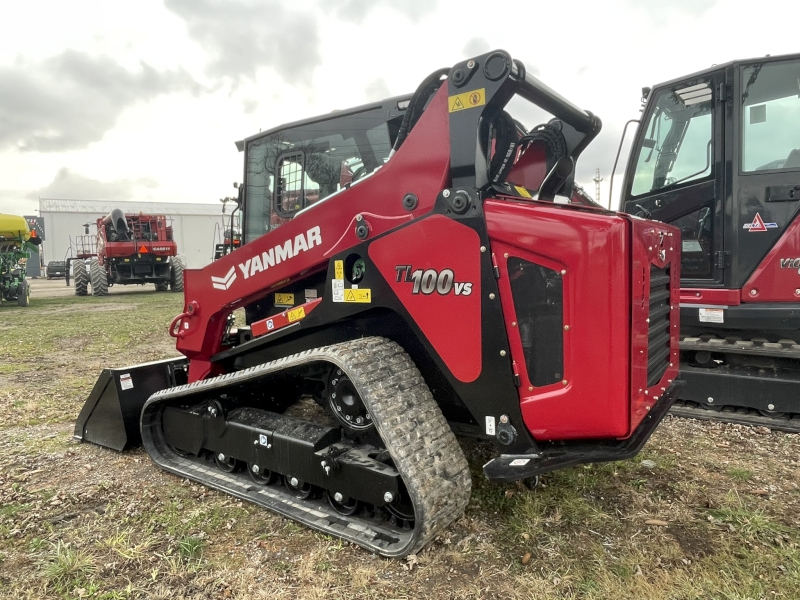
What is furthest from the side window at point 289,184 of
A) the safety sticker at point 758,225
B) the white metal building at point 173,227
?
the white metal building at point 173,227

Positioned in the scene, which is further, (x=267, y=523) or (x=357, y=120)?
(x=357, y=120)

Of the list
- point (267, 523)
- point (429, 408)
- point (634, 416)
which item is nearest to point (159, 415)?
point (267, 523)

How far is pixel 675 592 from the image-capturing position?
2.37 meters

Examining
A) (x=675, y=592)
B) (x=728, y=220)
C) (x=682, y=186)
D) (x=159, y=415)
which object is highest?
(x=682, y=186)

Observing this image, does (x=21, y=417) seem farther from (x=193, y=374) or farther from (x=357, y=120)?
(x=357, y=120)

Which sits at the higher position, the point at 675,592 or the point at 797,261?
the point at 797,261

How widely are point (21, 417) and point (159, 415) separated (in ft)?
6.12

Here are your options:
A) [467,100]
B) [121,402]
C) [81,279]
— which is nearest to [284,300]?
[121,402]

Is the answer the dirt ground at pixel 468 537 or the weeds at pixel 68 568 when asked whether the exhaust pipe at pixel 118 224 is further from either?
the weeds at pixel 68 568

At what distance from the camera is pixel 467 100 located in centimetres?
266

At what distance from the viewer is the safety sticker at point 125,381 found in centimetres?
402

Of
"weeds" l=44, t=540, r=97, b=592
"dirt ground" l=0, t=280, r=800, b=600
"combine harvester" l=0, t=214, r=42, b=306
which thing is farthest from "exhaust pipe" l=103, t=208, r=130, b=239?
"weeds" l=44, t=540, r=97, b=592

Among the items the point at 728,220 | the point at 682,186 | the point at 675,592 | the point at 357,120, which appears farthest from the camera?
the point at 682,186

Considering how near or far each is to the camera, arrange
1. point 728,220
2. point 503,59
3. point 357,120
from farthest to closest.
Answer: point 728,220 < point 357,120 < point 503,59
